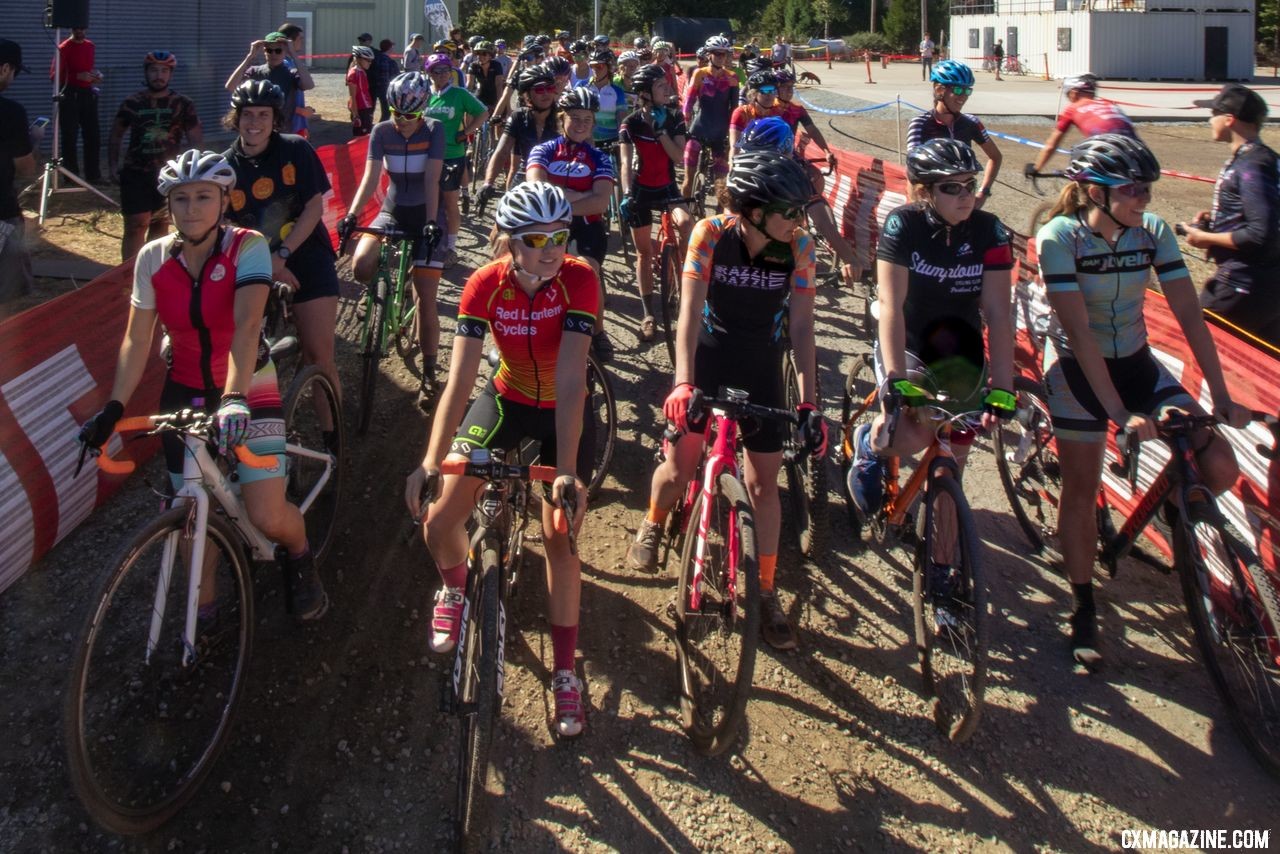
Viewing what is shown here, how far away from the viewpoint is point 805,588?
5.36 metres

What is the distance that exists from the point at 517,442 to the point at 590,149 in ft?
11.8

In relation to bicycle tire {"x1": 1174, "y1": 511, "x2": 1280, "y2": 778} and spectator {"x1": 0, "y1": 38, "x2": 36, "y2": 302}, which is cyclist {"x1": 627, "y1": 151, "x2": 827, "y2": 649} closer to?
bicycle tire {"x1": 1174, "y1": 511, "x2": 1280, "y2": 778}

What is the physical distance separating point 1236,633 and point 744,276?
2.61 meters

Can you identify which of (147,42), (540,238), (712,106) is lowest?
(540,238)

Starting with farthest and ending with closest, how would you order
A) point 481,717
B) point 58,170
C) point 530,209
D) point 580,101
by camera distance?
point 58,170
point 580,101
point 530,209
point 481,717

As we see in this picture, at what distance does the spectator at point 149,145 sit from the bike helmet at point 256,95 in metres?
3.84

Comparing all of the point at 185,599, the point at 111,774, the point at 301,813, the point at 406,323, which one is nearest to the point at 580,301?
the point at 185,599

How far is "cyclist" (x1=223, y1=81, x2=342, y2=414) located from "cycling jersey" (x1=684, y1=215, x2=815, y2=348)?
2.34m

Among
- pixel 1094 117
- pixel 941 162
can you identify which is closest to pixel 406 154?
pixel 941 162

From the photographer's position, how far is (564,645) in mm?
4148

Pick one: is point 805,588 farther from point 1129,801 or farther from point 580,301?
point 580,301

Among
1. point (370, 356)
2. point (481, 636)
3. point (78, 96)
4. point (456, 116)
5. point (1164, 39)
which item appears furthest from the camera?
point (1164, 39)

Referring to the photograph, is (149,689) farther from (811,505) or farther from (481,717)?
(811,505)

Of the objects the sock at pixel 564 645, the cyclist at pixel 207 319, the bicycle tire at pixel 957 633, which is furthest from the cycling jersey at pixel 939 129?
the cyclist at pixel 207 319
